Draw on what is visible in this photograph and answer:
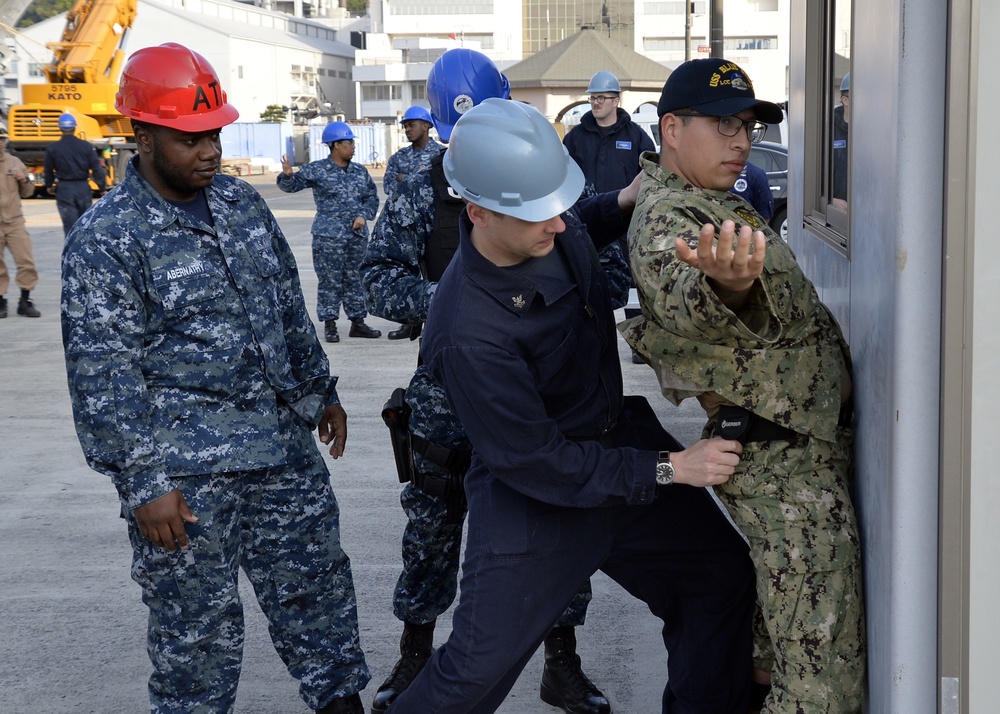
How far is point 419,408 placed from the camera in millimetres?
3363

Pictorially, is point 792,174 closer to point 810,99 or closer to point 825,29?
point 810,99

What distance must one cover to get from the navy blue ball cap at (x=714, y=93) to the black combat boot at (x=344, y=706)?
6.07ft

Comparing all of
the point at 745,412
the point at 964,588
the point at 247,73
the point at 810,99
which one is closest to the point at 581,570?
the point at 745,412

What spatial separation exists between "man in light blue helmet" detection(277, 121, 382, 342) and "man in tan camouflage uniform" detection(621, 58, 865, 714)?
7348 mm

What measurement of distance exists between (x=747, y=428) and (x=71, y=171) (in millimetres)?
12296

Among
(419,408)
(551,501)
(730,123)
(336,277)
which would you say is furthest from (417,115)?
(551,501)

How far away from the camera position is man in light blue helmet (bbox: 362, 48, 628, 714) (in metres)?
3.34

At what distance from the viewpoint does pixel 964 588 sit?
6.73 ft

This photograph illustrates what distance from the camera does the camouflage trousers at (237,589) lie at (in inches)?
112

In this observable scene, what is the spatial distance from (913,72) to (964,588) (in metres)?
0.94

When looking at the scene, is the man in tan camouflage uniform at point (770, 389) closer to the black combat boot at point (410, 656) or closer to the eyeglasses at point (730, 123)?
the eyeglasses at point (730, 123)

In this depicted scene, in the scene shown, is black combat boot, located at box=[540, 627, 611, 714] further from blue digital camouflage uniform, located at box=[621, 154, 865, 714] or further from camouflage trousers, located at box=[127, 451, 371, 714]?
blue digital camouflage uniform, located at box=[621, 154, 865, 714]

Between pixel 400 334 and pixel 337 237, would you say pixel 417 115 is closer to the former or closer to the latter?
pixel 337 237

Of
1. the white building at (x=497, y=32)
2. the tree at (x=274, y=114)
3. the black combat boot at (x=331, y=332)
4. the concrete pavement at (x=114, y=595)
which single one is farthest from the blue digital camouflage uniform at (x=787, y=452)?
the tree at (x=274, y=114)
